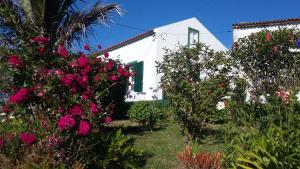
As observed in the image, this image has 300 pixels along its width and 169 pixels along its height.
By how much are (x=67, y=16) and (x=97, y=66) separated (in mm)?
2804

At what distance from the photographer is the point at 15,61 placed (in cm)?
566

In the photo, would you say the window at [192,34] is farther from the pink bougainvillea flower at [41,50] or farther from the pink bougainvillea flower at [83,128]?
the pink bougainvillea flower at [83,128]

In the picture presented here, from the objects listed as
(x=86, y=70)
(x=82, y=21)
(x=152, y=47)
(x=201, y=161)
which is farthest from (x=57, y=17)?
(x=152, y=47)

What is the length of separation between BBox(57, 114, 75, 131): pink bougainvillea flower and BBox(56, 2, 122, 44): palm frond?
365 cm

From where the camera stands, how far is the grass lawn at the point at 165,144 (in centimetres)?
698

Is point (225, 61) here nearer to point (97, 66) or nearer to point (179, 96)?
point (179, 96)

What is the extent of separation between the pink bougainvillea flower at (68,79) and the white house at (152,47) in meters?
11.3

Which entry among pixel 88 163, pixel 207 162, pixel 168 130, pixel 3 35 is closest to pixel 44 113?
pixel 88 163

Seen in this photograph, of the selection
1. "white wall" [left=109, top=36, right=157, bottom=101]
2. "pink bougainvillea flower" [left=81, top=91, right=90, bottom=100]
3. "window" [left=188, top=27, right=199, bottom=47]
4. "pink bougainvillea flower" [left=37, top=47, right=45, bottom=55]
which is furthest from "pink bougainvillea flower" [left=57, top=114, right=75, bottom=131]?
"window" [left=188, top=27, right=199, bottom=47]

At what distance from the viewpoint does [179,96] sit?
30.2ft

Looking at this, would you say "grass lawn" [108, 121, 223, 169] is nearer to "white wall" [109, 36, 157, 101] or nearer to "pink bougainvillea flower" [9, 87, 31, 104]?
"pink bougainvillea flower" [9, 87, 31, 104]

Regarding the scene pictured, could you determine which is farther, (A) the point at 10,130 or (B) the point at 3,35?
(B) the point at 3,35

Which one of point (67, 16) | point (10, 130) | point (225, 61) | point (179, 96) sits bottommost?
point (10, 130)

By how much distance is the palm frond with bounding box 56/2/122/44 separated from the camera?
8.93 meters
